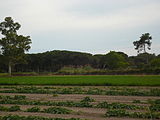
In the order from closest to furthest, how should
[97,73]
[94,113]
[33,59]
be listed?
[94,113], [97,73], [33,59]

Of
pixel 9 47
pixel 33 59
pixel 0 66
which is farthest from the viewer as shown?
pixel 33 59

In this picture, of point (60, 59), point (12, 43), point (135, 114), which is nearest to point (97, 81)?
point (135, 114)

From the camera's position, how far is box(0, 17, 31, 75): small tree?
48.0 m

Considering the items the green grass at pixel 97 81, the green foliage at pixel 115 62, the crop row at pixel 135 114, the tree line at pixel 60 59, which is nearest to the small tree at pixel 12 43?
the tree line at pixel 60 59

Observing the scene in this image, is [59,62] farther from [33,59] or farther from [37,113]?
[37,113]

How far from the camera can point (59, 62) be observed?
8319 cm

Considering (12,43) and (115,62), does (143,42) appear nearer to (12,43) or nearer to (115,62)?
A: (115,62)

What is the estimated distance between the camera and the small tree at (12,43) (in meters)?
48.0

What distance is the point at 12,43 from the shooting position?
49406 mm

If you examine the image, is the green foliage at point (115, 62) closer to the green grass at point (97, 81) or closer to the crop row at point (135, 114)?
the green grass at point (97, 81)

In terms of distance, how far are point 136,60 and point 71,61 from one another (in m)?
30.6

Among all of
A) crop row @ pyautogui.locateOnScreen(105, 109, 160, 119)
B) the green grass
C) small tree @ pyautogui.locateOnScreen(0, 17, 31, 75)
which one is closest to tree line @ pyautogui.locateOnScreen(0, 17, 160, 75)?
small tree @ pyautogui.locateOnScreen(0, 17, 31, 75)

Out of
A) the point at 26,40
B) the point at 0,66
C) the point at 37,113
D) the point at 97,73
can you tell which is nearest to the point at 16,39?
the point at 26,40

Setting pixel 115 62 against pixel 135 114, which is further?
pixel 115 62
